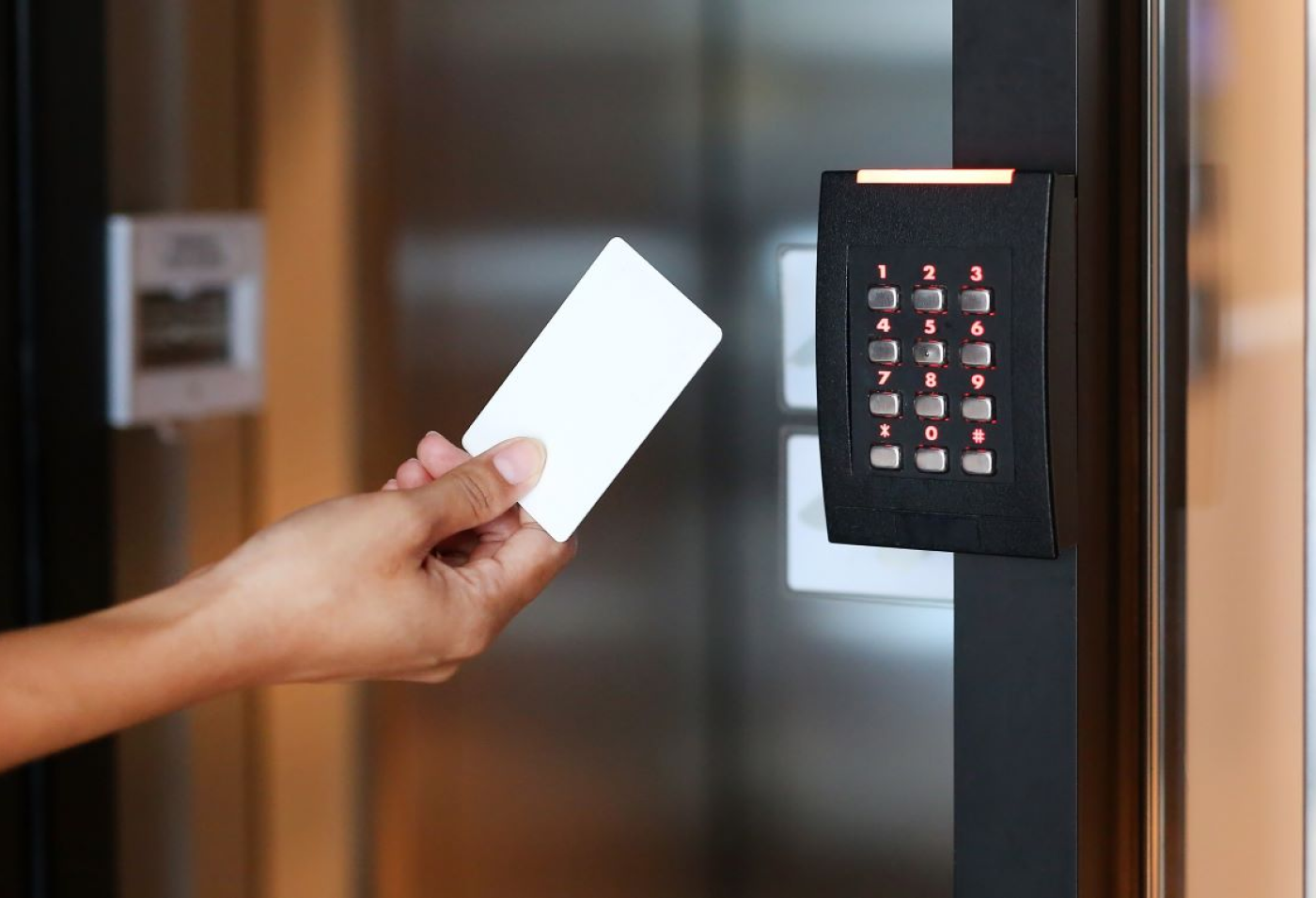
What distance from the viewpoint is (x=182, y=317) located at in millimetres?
1183

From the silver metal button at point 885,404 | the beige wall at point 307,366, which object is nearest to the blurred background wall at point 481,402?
the beige wall at point 307,366

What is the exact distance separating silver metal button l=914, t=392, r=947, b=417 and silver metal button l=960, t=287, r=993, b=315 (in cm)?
3

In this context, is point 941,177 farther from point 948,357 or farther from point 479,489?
point 479,489

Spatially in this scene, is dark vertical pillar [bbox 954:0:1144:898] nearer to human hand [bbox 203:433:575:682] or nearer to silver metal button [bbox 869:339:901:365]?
silver metal button [bbox 869:339:901:365]

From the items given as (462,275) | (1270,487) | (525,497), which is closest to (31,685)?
(525,497)

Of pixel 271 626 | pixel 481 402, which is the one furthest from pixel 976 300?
pixel 481 402

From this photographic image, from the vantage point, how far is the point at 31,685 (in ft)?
2.31

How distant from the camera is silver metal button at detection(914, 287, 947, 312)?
61 centimetres

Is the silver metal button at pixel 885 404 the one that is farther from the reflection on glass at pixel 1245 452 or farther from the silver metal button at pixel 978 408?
the reflection on glass at pixel 1245 452

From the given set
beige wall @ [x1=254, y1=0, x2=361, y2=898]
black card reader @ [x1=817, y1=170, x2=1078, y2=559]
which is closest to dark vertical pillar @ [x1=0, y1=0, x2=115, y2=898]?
beige wall @ [x1=254, y1=0, x2=361, y2=898]

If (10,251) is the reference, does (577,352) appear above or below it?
below

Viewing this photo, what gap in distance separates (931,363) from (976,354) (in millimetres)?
18

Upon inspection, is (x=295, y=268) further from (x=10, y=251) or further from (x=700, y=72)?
(x=700, y=72)

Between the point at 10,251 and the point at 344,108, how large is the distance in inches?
12.3
